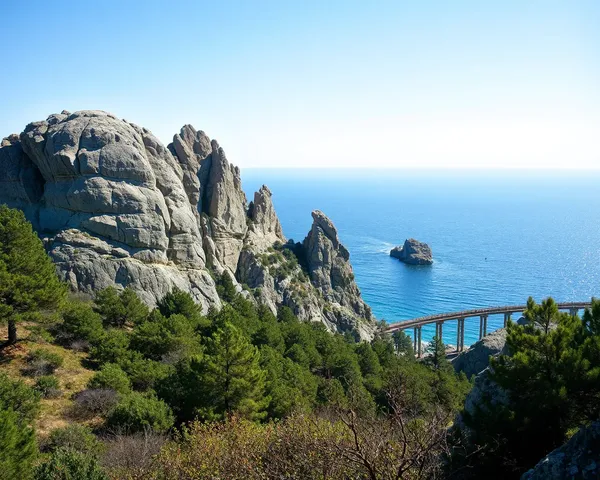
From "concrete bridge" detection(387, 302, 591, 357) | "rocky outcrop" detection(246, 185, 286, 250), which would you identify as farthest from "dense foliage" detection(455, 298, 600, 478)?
"concrete bridge" detection(387, 302, 591, 357)

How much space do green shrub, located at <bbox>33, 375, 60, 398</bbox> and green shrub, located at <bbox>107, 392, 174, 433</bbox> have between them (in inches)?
137

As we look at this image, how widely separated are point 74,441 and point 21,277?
9606 mm

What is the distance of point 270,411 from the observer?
72.0ft

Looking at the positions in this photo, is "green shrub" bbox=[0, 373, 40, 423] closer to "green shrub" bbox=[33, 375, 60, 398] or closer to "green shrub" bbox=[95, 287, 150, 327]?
"green shrub" bbox=[33, 375, 60, 398]

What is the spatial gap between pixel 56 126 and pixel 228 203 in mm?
23714

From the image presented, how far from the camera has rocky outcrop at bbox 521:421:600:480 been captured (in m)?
8.99

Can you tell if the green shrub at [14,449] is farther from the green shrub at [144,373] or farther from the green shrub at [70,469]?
the green shrub at [144,373]

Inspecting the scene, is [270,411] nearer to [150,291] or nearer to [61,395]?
[61,395]

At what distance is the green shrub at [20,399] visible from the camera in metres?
16.6

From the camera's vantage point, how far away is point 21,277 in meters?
21.8

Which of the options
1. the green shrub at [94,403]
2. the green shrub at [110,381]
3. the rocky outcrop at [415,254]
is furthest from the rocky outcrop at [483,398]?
the rocky outcrop at [415,254]

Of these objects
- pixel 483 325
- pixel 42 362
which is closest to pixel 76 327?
pixel 42 362

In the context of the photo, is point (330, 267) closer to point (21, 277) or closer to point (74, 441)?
point (21, 277)

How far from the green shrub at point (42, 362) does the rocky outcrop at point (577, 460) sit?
70.4 ft
